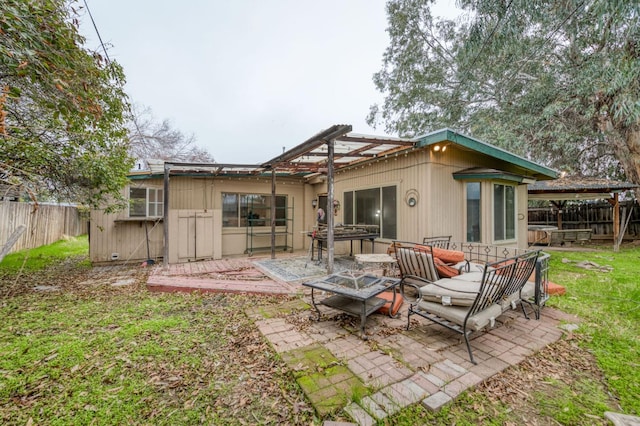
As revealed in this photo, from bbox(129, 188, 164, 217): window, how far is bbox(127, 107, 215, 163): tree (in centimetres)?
749

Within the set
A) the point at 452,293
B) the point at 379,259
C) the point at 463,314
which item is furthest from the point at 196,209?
the point at 463,314

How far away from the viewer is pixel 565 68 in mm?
9414

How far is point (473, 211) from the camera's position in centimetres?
645

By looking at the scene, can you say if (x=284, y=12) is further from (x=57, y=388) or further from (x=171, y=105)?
(x=57, y=388)

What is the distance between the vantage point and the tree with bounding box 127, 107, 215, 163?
13.9 metres

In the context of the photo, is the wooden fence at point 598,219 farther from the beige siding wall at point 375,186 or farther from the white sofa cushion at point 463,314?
the white sofa cushion at point 463,314

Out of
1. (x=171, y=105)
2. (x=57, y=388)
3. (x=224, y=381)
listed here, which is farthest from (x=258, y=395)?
(x=171, y=105)

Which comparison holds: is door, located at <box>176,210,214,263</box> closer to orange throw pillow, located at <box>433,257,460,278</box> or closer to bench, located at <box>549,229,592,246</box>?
orange throw pillow, located at <box>433,257,460,278</box>

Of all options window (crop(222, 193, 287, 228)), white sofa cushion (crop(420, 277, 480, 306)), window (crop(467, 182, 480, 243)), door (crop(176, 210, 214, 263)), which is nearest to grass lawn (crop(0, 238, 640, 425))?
white sofa cushion (crop(420, 277, 480, 306))

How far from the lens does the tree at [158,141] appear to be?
1393 centimetres

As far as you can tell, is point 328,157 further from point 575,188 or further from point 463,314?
point 575,188

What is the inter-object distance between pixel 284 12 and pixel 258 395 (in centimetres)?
1354

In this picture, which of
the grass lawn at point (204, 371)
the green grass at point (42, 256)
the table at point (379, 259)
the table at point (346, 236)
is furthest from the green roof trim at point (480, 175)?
the green grass at point (42, 256)

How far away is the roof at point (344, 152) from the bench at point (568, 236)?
497 centimetres
